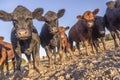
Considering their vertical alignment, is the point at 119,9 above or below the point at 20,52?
above

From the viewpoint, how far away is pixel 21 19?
509 inches

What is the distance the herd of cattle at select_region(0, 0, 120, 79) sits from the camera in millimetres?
13097

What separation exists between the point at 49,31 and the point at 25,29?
7.95 ft

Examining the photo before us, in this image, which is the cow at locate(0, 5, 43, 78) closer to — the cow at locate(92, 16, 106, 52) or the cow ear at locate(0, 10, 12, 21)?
the cow ear at locate(0, 10, 12, 21)

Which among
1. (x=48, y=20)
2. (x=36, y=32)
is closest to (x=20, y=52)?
(x=36, y=32)

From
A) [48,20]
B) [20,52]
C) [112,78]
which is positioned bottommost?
[112,78]

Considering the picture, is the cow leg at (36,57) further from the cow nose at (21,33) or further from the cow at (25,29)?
the cow nose at (21,33)

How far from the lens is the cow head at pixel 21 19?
40.3 ft

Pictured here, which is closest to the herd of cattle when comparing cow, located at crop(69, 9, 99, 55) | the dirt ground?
cow, located at crop(69, 9, 99, 55)

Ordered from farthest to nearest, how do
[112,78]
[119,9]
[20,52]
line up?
[119,9] → [20,52] → [112,78]

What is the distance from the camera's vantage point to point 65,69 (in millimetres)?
11969

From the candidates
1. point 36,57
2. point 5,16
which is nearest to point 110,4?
point 36,57

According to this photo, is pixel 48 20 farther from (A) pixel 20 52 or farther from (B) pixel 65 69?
(B) pixel 65 69

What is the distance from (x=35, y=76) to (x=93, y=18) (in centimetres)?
635
